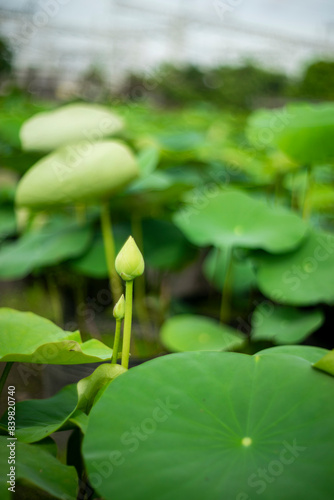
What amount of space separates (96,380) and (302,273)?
43cm

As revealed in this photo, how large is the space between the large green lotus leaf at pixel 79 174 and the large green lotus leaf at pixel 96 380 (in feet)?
1.31

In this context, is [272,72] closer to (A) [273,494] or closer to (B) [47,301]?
(B) [47,301]

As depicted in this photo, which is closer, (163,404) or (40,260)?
(163,404)

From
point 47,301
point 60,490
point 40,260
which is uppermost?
point 60,490

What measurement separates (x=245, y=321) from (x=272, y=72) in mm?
6865

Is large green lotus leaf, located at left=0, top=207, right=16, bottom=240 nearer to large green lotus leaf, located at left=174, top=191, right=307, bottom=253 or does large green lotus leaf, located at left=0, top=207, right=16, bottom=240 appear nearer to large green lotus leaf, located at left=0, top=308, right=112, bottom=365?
large green lotus leaf, located at left=174, top=191, right=307, bottom=253

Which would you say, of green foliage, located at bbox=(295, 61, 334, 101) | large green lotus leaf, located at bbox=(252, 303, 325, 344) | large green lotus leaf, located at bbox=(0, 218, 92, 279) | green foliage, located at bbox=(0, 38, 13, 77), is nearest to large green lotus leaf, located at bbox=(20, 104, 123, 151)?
large green lotus leaf, located at bbox=(0, 218, 92, 279)

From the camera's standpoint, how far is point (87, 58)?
6.56 meters

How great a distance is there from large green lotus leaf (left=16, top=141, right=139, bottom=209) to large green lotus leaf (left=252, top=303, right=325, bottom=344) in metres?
0.32

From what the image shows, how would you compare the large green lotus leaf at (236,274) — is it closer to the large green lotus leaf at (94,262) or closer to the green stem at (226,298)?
the green stem at (226,298)

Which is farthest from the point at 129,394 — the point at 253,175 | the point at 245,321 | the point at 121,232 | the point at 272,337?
the point at 253,175

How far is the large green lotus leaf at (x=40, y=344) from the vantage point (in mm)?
344

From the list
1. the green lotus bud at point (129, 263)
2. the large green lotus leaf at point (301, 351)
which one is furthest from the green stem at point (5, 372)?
the large green lotus leaf at point (301, 351)

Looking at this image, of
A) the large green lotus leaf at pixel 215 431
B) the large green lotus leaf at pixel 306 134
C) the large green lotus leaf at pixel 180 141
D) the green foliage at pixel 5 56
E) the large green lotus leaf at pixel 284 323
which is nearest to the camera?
the large green lotus leaf at pixel 215 431
